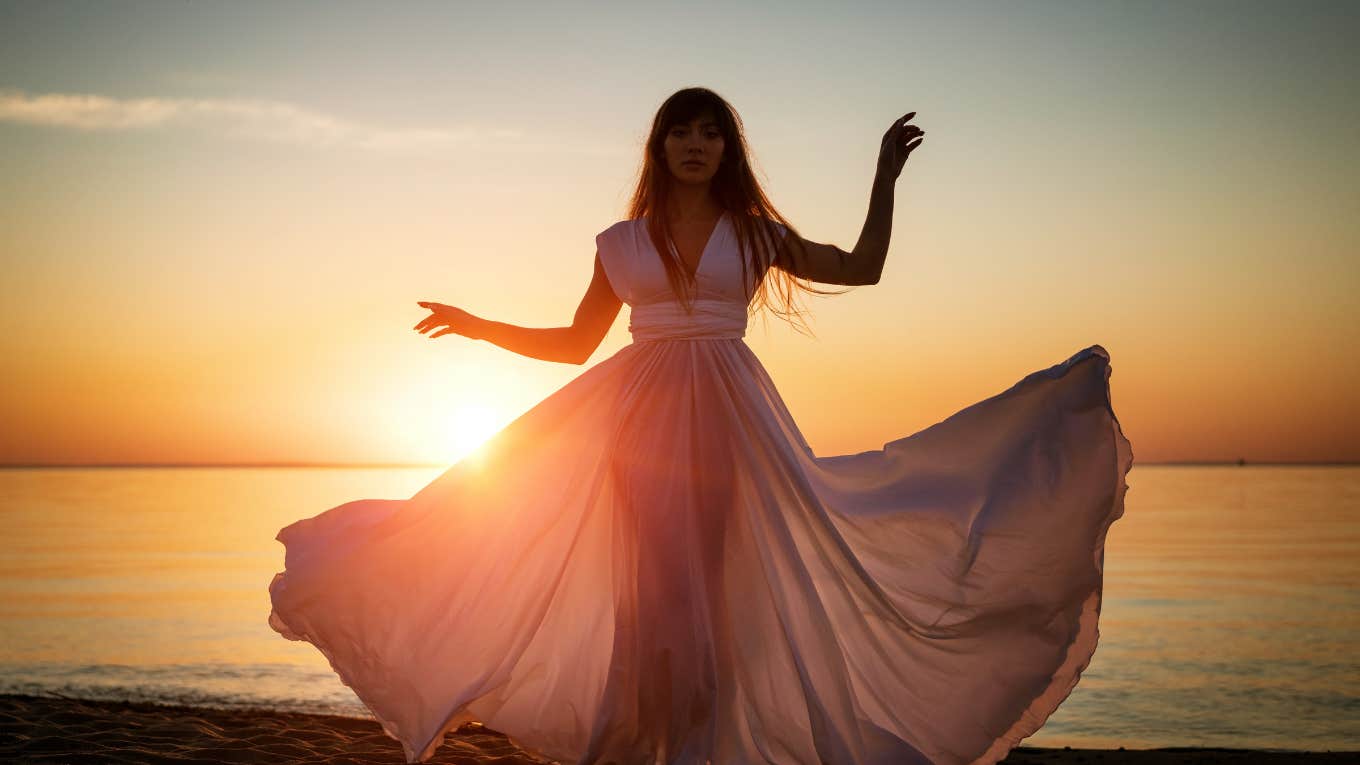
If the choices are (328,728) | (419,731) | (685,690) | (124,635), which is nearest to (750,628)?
(685,690)

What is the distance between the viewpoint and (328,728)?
268 inches

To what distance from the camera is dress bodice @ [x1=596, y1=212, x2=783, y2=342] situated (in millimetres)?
4500

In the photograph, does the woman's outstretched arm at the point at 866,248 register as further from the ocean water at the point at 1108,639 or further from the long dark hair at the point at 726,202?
the ocean water at the point at 1108,639

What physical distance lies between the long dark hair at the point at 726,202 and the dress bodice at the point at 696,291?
0.10 ft

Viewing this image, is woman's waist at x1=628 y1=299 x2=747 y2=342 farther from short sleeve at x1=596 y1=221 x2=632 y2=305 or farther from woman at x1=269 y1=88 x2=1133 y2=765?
short sleeve at x1=596 y1=221 x2=632 y2=305

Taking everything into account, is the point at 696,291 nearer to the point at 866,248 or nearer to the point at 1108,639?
the point at 866,248

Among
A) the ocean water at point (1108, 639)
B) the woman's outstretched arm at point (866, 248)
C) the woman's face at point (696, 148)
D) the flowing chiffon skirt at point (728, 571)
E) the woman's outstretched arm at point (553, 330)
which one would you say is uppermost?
the woman's face at point (696, 148)

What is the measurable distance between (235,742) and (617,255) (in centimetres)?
338

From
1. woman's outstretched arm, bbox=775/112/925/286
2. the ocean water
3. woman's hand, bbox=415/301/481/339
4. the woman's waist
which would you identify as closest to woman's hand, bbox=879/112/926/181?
woman's outstretched arm, bbox=775/112/925/286

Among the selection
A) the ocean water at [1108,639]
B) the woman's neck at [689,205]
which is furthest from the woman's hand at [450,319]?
the ocean water at [1108,639]

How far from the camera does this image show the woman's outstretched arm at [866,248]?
470cm

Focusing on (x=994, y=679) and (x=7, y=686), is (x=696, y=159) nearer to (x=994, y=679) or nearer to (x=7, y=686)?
(x=994, y=679)

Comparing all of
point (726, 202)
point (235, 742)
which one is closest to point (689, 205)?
point (726, 202)

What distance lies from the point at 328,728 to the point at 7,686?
5318mm
